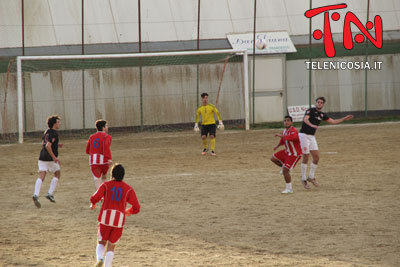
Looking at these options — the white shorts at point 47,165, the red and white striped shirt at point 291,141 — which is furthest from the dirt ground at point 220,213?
the red and white striped shirt at point 291,141

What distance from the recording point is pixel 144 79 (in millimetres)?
28297

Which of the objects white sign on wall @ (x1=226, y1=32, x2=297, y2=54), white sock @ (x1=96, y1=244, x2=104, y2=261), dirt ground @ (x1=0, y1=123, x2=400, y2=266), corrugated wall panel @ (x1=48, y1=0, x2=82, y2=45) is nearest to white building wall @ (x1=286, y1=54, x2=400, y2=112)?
white sign on wall @ (x1=226, y1=32, x2=297, y2=54)

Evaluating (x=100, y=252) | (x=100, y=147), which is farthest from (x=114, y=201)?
(x=100, y=147)

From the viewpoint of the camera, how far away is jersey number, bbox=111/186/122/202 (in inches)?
335

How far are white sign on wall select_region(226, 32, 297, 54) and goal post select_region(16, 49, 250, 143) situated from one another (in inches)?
37.0

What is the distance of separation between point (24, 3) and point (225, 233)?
20461mm

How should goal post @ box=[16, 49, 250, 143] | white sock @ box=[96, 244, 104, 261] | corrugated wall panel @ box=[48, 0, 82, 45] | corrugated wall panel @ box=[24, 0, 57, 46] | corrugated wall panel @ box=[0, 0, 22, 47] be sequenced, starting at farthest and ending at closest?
corrugated wall panel @ box=[48, 0, 82, 45], corrugated wall panel @ box=[24, 0, 57, 46], corrugated wall panel @ box=[0, 0, 22, 47], goal post @ box=[16, 49, 250, 143], white sock @ box=[96, 244, 104, 261]

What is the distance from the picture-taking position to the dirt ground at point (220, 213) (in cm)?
973

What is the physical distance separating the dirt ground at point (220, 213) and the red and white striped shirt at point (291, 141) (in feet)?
3.07

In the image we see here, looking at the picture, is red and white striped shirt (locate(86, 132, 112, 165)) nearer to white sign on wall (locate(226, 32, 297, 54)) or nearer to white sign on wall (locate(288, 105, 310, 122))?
white sign on wall (locate(226, 32, 297, 54))

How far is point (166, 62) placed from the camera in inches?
1127

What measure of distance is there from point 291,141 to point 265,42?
16646 mm

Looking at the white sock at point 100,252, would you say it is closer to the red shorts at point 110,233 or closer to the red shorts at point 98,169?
the red shorts at point 110,233

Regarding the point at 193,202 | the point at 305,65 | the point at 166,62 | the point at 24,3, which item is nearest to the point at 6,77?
the point at 24,3
